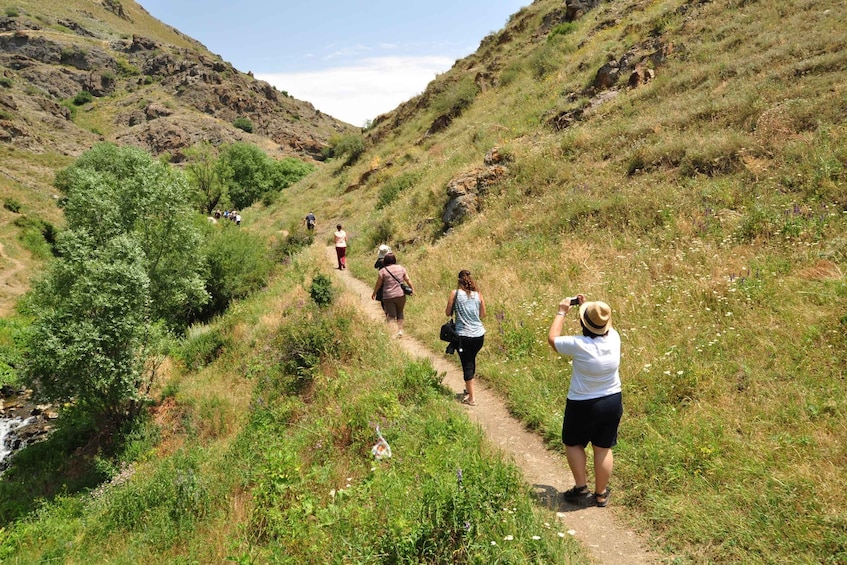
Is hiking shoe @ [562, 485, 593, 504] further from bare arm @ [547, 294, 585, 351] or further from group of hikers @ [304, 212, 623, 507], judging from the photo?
bare arm @ [547, 294, 585, 351]

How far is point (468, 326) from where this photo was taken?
6.50 m

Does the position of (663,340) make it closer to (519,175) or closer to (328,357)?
(328,357)

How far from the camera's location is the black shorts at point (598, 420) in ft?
13.0

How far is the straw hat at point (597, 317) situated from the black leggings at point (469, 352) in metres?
2.59

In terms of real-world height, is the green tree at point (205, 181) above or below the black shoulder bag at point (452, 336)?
above

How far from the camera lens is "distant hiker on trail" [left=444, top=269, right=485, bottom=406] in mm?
6438

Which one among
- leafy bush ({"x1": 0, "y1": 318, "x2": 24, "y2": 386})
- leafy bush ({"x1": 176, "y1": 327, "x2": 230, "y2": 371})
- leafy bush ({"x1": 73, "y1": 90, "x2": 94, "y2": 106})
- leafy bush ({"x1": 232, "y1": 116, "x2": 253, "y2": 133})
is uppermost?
leafy bush ({"x1": 73, "y1": 90, "x2": 94, "y2": 106})

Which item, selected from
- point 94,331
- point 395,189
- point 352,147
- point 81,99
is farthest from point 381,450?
point 81,99

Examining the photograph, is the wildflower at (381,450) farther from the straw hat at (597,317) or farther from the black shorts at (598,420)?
the straw hat at (597,317)

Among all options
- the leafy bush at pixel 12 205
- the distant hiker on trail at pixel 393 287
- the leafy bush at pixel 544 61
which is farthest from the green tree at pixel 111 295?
the leafy bush at pixel 12 205

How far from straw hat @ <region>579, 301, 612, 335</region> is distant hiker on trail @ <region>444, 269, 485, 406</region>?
8.50 feet

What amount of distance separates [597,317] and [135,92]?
416 ft

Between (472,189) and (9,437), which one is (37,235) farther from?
(472,189)

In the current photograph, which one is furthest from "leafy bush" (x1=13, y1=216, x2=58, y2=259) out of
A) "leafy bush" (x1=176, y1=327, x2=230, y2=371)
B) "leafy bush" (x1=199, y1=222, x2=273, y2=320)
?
"leafy bush" (x1=176, y1=327, x2=230, y2=371)
